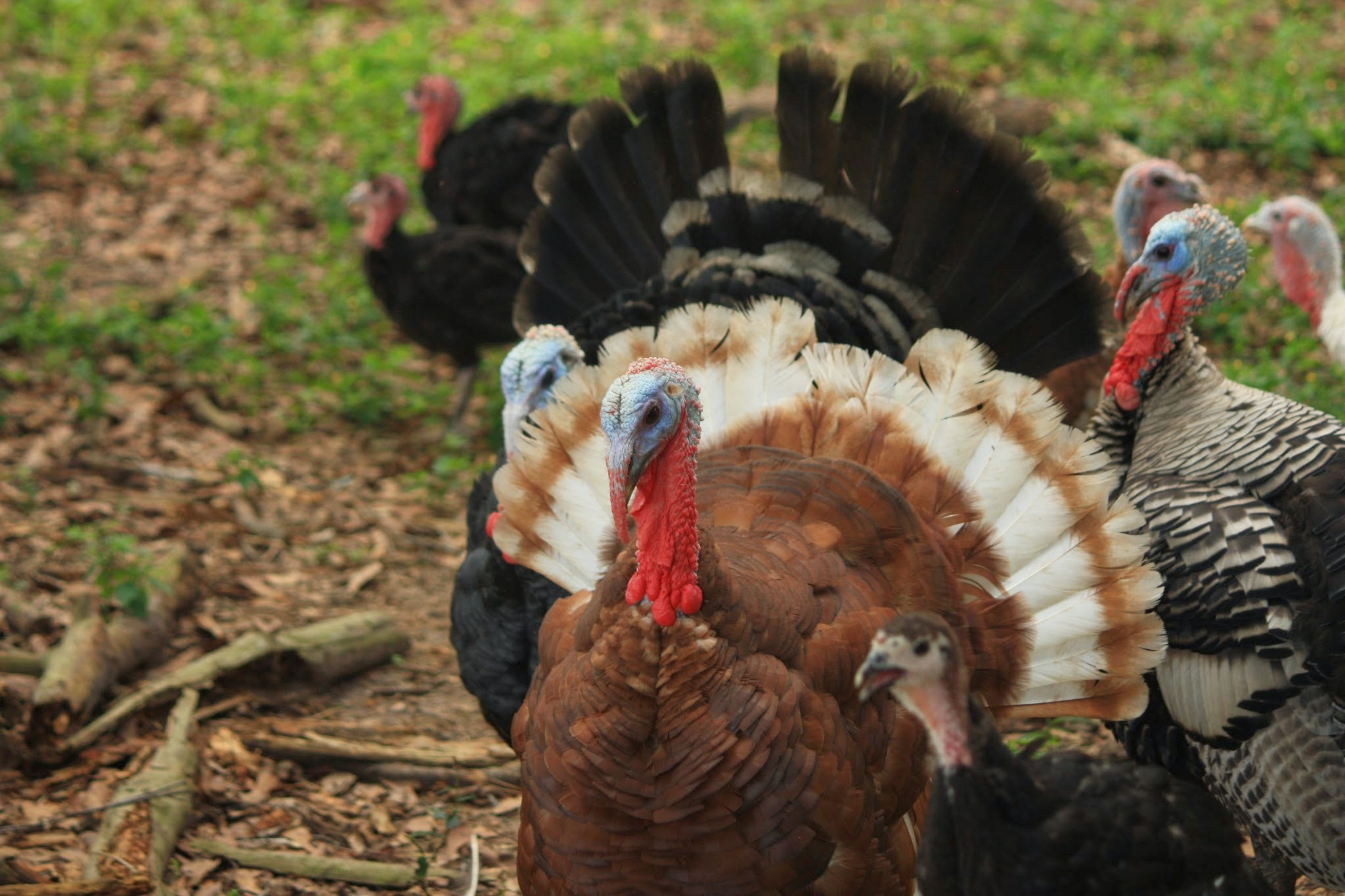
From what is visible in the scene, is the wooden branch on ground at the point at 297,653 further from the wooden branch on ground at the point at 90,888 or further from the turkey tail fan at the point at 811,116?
the turkey tail fan at the point at 811,116

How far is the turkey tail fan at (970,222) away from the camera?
435cm

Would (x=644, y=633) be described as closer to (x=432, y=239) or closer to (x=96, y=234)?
(x=432, y=239)

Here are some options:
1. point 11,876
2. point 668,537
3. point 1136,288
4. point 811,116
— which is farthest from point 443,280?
point 668,537

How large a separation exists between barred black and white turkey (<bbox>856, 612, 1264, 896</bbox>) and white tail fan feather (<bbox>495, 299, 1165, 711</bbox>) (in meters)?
0.67

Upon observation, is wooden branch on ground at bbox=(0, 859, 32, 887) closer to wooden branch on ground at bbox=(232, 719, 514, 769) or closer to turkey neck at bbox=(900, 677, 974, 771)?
wooden branch on ground at bbox=(232, 719, 514, 769)

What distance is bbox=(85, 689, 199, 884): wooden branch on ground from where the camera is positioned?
3.85 metres

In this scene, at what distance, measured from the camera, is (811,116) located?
15.3ft

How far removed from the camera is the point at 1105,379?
4453 mm

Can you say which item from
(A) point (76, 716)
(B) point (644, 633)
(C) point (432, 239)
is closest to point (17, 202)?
(C) point (432, 239)

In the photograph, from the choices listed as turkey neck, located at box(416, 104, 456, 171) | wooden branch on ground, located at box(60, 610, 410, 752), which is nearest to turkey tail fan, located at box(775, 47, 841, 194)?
wooden branch on ground, located at box(60, 610, 410, 752)

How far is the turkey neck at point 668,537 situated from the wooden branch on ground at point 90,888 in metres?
1.74

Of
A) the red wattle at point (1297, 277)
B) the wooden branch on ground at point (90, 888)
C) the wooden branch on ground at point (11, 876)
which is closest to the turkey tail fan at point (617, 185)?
the wooden branch on ground at point (90, 888)

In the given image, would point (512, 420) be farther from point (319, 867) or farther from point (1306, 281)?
point (1306, 281)

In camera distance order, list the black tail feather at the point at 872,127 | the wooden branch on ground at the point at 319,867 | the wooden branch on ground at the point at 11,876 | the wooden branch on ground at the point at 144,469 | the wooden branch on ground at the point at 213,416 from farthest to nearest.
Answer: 1. the wooden branch on ground at the point at 213,416
2. the wooden branch on ground at the point at 144,469
3. the black tail feather at the point at 872,127
4. the wooden branch on ground at the point at 319,867
5. the wooden branch on ground at the point at 11,876
